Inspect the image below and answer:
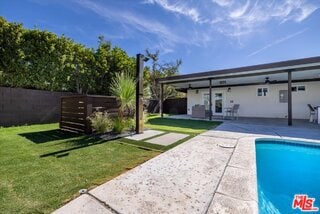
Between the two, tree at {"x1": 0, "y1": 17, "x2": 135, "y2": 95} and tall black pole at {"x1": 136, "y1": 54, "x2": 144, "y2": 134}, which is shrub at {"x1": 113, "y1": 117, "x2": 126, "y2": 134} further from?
tree at {"x1": 0, "y1": 17, "x2": 135, "y2": 95}

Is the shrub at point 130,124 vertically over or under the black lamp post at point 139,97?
under

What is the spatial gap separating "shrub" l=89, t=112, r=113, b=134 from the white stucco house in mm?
6853

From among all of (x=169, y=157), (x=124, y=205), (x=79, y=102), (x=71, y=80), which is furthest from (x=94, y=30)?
(x=124, y=205)

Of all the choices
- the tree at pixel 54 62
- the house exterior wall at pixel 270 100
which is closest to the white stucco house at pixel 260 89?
the house exterior wall at pixel 270 100

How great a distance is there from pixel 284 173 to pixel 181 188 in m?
2.77

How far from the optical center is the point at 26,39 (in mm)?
9812

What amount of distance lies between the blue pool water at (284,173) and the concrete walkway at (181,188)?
0.35m

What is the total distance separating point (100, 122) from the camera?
6.48 metres

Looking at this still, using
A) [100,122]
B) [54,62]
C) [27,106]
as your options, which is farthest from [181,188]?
[54,62]

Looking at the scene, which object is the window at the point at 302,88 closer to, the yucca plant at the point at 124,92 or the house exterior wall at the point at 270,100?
the house exterior wall at the point at 270,100

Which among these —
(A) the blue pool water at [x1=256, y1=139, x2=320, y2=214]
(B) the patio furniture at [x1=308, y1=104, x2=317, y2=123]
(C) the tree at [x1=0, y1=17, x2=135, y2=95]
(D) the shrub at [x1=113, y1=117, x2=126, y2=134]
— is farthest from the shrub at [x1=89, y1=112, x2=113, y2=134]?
(B) the patio furniture at [x1=308, y1=104, x2=317, y2=123]

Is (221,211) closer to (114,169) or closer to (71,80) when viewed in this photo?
(114,169)

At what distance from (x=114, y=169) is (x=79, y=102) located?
434 centimetres

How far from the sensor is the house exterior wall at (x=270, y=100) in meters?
12.0
